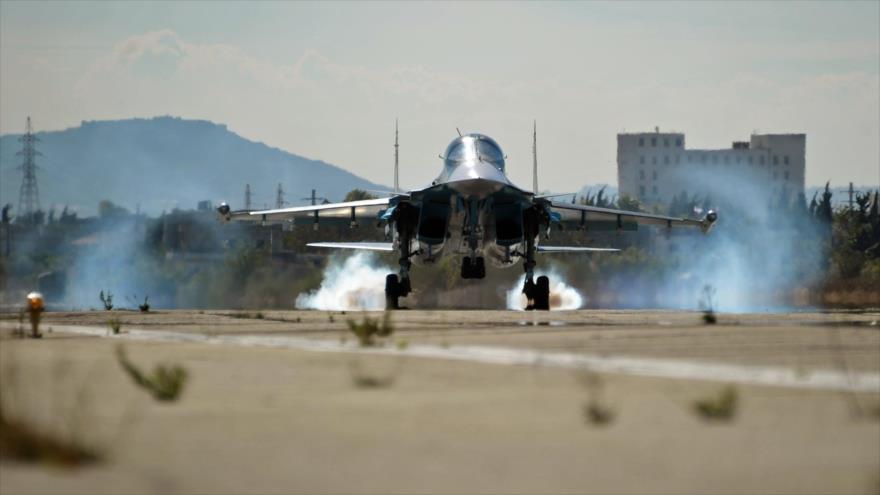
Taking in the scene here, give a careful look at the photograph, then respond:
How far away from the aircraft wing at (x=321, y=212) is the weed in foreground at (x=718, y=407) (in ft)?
98.9

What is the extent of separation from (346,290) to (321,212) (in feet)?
10.9

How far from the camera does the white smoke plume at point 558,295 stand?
4435 centimetres

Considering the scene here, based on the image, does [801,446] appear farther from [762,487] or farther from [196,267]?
[196,267]

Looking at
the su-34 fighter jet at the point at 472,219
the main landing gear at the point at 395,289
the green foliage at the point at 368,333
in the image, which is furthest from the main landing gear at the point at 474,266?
the green foliage at the point at 368,333

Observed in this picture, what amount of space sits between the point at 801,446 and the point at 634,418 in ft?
3.34

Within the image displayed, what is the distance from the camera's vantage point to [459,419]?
7.88 m

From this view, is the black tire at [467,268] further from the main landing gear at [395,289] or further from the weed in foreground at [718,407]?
the weed in foreground at [718,407]

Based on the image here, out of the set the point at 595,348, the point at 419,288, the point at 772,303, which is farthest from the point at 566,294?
the point at 595,348

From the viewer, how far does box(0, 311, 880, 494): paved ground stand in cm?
647

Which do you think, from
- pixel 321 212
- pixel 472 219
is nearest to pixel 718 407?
pixel 472 219

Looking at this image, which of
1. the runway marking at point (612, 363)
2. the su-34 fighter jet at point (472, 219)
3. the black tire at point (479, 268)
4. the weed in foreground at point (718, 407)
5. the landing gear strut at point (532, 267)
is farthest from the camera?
the black tire at point (479, 268)

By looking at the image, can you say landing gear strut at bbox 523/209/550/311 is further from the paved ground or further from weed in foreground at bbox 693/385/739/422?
weed in foreground at bbox 693/385/739/422

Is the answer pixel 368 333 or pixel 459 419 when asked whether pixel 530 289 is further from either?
pixel 459 419

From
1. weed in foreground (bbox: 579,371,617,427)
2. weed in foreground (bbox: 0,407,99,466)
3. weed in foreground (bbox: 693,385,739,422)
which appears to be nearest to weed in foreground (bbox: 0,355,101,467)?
weed in foreground (bbox: 0,407,99,466)
